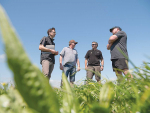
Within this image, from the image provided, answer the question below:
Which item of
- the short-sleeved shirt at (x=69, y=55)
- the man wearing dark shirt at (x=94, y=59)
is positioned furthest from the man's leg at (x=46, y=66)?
the man wearing dark shirt at (x=94, y=59)

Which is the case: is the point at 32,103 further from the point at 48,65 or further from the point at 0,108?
the point at 48,65

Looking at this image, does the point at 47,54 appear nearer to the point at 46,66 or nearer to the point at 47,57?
the point at 47,57

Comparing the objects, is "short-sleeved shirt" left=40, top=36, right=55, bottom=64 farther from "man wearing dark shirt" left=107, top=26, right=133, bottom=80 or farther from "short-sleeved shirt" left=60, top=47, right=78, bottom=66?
"man wearing dark shirt" left=107, top=26, right=133, bottom=80

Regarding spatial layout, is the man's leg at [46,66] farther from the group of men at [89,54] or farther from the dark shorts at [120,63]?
the dark shorts at [120,63]

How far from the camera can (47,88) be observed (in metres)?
0.33

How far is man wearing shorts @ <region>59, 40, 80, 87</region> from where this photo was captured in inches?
206

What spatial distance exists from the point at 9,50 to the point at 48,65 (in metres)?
3.81

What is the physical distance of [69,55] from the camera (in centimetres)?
547

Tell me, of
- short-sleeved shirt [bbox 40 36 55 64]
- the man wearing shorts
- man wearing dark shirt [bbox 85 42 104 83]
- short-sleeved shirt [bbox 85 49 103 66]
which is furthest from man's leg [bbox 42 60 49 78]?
short-sleeved shirt [bbox 85 49 103 66]

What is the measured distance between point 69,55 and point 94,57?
4.30ft

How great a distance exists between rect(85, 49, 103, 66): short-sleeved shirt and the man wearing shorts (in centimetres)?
64

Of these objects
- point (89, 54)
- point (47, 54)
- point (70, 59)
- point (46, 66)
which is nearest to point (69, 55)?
point (70, 59)

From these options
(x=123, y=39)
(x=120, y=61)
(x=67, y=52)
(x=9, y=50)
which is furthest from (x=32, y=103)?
(x=67, y=52)

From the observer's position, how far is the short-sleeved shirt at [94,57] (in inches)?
237
